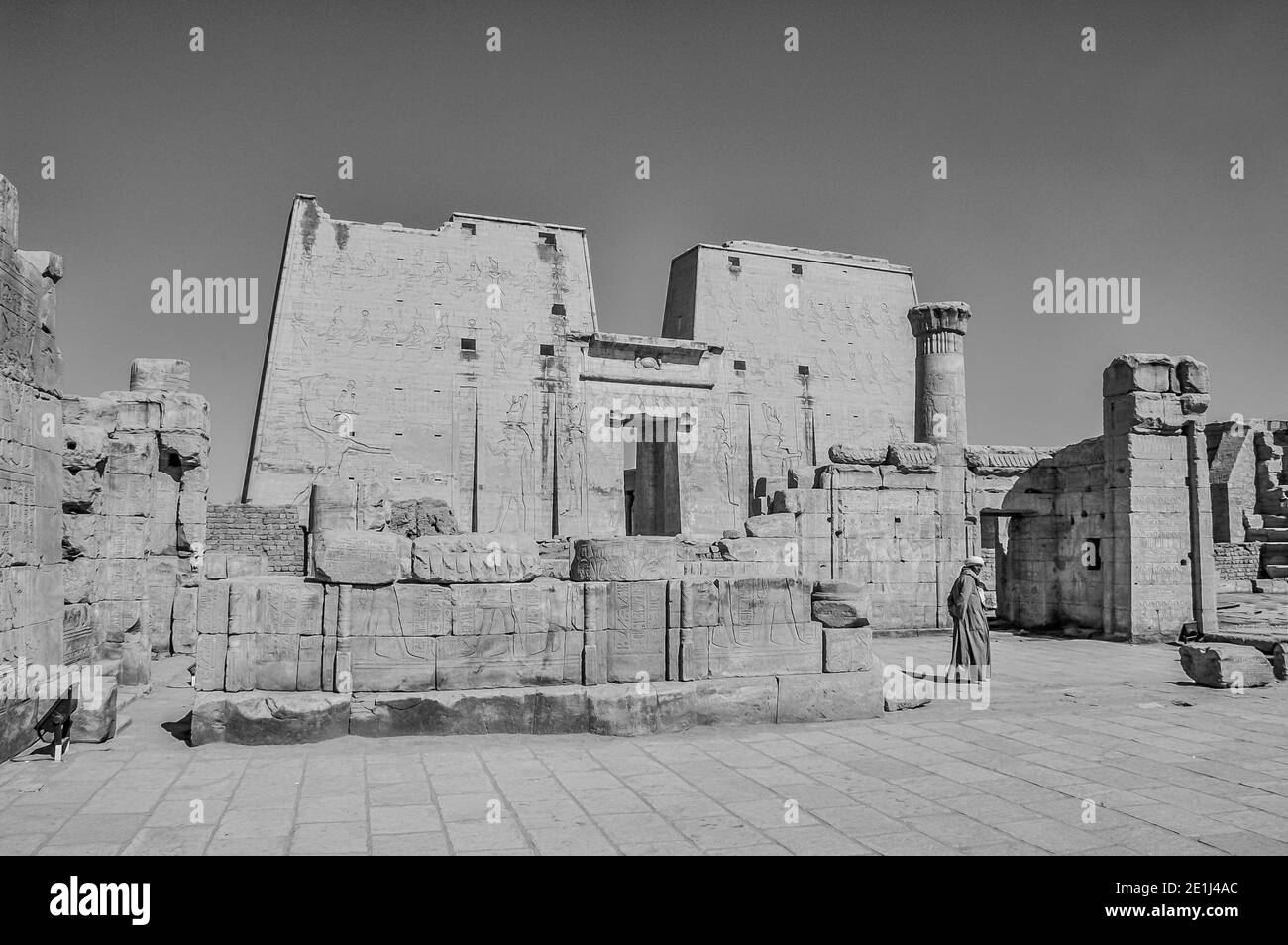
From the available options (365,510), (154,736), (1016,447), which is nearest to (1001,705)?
(365,510)

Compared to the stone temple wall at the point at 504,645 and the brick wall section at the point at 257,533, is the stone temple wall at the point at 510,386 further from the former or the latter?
the stone temple wall at the point at 504,645

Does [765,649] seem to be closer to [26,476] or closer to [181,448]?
[26,476]

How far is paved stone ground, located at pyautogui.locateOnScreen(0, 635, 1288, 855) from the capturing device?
4.64 meters

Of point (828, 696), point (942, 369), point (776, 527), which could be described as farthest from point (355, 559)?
point (942, 369)

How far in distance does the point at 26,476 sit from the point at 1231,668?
A: 36.0 ft

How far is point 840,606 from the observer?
320 inches

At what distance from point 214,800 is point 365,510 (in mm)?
4172

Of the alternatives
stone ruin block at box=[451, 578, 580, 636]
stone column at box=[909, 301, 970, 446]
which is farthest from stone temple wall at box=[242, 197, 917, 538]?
stone ruin block at box=[451, 578, 580, 636]

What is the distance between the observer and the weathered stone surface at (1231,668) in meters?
9.35

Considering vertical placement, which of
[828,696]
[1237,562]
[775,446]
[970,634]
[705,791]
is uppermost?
[775,446]

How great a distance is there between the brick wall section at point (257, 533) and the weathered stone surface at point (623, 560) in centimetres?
1200
